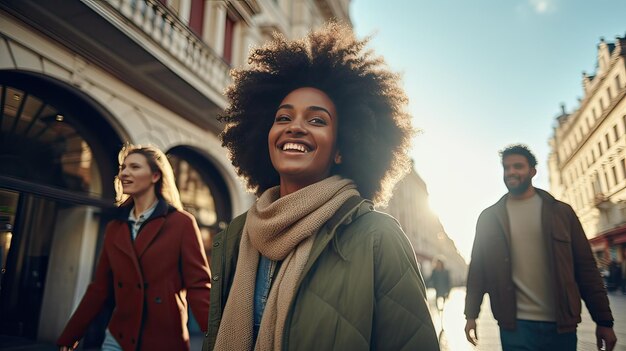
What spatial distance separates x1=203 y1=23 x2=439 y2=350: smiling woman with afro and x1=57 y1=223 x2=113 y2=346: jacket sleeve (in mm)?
1187

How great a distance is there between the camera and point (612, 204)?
26984mm

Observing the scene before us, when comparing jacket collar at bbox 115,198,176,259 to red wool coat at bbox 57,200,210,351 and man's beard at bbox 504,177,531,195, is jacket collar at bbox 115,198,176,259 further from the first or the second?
man's beard at bbox 504,177,531,195

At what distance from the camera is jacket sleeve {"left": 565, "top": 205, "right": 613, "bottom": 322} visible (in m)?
2.51

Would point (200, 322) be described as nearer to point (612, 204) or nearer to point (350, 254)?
point (350, 254)

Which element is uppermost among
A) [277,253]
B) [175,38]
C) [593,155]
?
[593,155]

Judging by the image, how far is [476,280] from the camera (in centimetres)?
299

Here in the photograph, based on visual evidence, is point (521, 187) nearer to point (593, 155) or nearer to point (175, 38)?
point (175, 38)

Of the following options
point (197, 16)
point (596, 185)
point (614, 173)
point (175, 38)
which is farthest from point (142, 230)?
point (596, 185)

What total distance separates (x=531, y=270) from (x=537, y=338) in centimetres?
45

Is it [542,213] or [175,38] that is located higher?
[175,38]

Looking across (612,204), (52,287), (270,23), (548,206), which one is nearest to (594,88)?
(612,204)

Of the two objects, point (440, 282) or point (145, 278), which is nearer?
point (145, 278)

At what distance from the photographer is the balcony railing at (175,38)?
5.89 m

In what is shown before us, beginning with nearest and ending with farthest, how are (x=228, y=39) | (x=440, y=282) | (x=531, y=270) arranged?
(x=531, y=270), (x=228, y=39), (x=440, y=282)
